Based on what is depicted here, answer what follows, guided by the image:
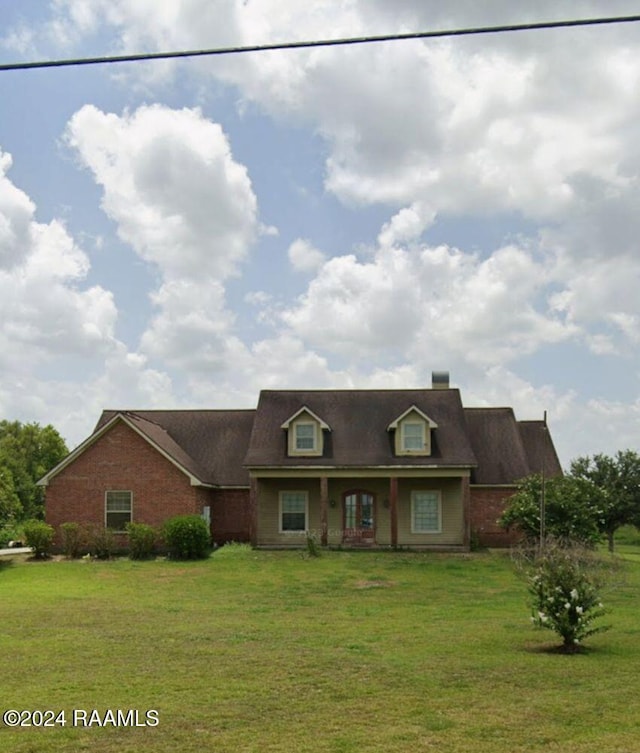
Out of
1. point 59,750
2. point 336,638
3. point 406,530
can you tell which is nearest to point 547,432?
point 406,530

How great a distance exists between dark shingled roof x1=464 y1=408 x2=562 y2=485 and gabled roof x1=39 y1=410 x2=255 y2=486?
403 inches

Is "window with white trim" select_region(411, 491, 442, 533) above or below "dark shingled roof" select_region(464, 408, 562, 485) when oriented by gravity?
below

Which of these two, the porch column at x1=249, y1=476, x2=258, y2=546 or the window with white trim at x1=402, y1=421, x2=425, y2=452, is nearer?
the porch column at x1=249, y1=476, x2=258, y2=546

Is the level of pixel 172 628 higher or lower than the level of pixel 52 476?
lower

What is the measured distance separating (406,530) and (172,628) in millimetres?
21785

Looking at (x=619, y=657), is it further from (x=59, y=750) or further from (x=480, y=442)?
(x=480, y=442)

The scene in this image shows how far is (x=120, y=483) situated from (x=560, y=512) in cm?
1660

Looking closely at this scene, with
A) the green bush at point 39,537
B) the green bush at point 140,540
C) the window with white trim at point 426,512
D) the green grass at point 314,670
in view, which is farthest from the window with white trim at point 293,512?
the green grass at point 314,670

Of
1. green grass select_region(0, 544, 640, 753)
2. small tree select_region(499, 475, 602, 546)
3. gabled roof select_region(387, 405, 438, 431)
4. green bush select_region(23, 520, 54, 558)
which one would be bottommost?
green grass select_region(0, 544, 640, 753)

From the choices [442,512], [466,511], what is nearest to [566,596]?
[466,511]

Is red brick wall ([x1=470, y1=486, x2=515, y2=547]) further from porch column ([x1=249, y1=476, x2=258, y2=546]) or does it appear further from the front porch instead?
porch column ([x1=249, y1=476, x2=258, y2=546])

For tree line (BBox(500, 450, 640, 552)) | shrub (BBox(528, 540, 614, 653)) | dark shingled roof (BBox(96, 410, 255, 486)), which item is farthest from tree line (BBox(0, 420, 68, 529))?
shrub (BBox(528, 540, 614, 653))

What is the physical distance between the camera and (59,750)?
341 inches

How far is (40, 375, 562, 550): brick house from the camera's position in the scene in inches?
1384
